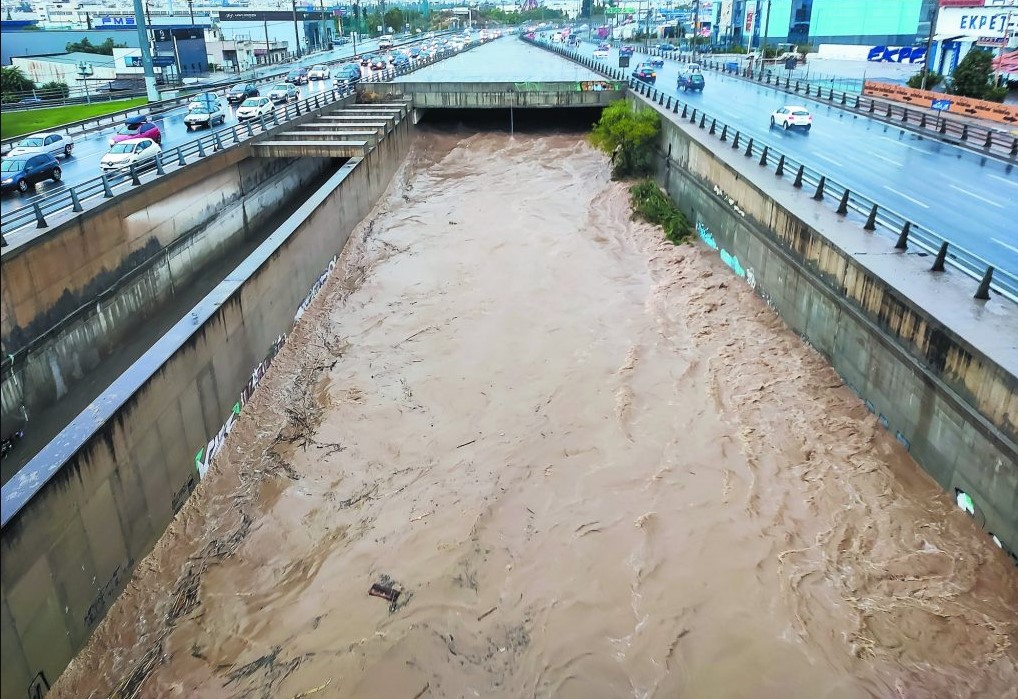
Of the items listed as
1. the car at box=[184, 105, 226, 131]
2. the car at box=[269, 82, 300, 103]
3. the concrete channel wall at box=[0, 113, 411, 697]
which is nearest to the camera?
the concrete channel wall at box=[0, 113, 411, 697]

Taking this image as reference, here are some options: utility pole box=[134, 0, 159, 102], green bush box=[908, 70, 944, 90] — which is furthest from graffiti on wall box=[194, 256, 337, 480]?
green bush box=[908, 70, 944, 90]

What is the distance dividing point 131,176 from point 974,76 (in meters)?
49.5

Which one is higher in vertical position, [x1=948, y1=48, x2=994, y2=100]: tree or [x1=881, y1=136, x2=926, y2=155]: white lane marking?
[x1=948, y1=48, x2=994, y2=100]: tree

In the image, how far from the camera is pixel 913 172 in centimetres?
2886

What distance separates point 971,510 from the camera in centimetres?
1330

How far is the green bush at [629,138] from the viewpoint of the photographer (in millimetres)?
38406

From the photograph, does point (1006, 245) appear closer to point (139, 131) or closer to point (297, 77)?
point (139, 131)

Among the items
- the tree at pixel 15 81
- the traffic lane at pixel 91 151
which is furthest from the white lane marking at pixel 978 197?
the tree at pixel 15 81

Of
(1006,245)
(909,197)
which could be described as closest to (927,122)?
(909,197)

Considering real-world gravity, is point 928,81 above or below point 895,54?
below

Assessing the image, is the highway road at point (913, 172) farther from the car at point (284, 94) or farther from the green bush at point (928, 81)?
the car at point (284, 94)

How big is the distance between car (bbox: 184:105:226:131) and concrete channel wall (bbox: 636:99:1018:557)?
94.4 ft

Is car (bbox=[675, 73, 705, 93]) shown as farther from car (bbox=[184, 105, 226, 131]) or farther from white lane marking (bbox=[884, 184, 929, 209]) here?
white lane marking (bbox=[884, 184, 929, 209])

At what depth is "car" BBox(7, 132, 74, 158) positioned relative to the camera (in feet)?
96.9
